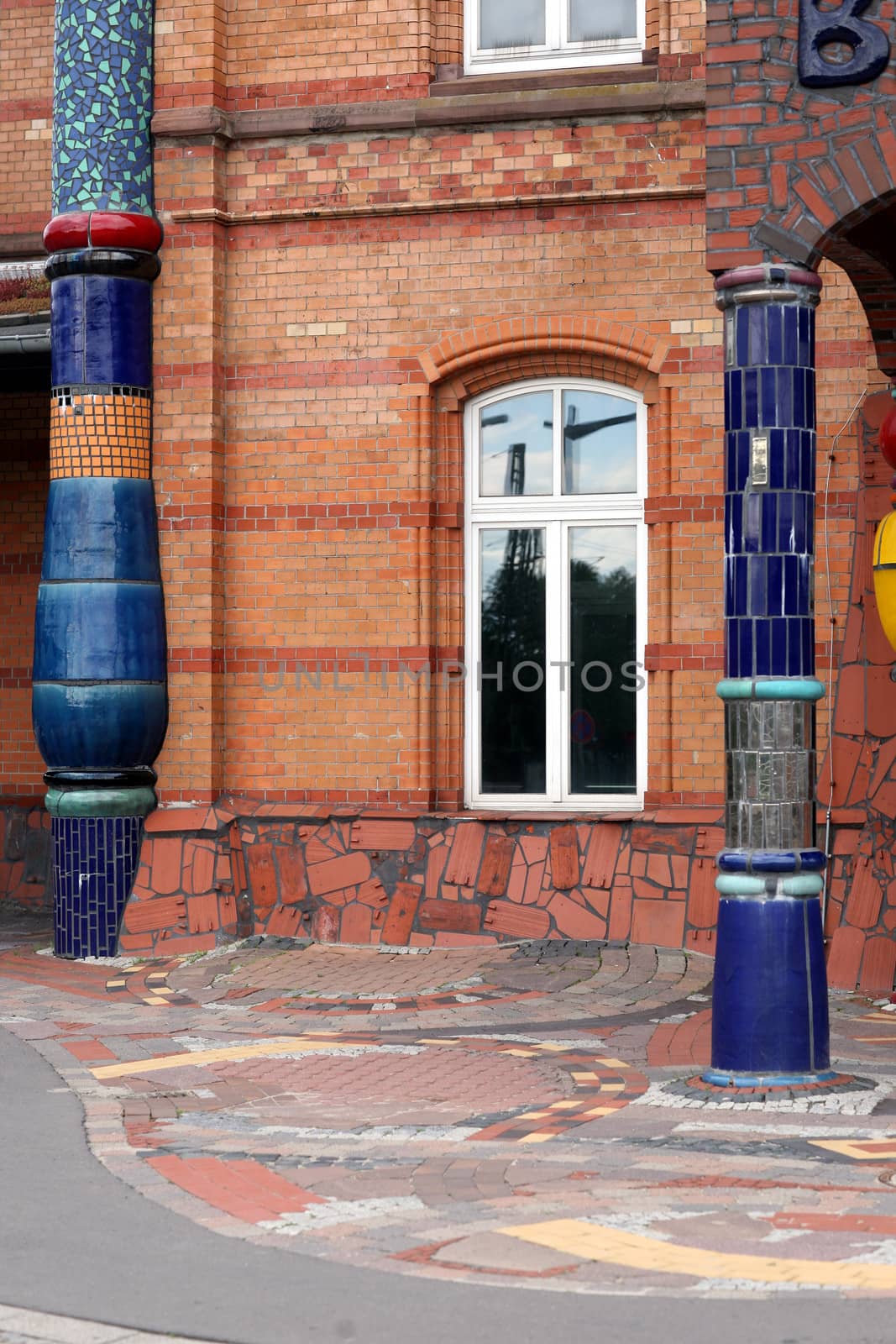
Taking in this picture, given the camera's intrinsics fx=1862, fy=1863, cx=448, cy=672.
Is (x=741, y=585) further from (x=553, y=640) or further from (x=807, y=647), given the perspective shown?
(x=553, y=640)

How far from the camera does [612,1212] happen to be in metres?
6.04

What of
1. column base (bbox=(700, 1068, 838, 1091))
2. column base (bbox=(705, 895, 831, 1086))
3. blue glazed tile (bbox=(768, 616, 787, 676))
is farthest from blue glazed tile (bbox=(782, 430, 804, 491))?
column base (bbox=(700, 1068, 838, 1091))

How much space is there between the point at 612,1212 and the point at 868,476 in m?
6.86

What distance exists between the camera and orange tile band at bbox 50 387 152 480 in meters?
13.0

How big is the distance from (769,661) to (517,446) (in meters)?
5.04

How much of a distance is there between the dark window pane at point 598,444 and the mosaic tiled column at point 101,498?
295 centimetres

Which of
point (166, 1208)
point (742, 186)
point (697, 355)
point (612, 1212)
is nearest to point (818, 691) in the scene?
point (742, 186)

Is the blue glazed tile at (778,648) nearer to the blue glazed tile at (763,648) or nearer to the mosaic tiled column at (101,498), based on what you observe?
the blue glazed tile at (763,648)

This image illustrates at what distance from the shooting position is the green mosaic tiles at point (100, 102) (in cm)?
1297

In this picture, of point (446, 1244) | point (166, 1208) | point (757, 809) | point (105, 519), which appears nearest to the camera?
point (446, 1244)

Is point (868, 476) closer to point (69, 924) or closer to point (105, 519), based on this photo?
point (105, 519)

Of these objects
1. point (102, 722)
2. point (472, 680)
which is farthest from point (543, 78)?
→ point (102, 722)

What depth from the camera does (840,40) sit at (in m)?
8.23

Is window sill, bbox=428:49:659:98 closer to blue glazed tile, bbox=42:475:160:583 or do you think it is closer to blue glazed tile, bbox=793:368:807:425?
blue glazed tile, bbox=42:475:160:583
